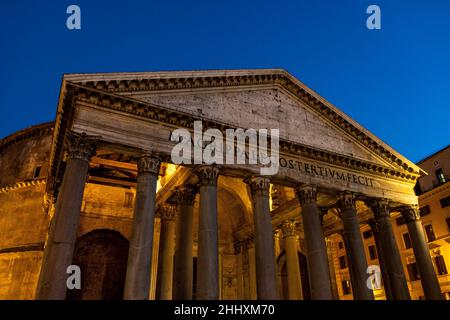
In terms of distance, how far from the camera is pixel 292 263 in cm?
1483

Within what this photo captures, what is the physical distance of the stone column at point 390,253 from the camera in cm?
1296

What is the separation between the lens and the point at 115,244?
581 inches

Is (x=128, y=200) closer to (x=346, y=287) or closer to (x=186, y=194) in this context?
(x=186, y=194)

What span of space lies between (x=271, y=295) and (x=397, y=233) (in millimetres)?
17039

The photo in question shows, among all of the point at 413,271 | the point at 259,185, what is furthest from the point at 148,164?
the point at 413,271

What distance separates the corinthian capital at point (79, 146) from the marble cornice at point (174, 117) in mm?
1102

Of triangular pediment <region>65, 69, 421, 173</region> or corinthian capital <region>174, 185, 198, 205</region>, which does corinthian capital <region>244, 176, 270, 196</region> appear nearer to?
triangular pediment <region>65, 69, 421, 173</region>

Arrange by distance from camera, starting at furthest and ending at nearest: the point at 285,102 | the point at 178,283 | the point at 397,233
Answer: the point at 397,233 → the point at 285,102 → the point at 178,283

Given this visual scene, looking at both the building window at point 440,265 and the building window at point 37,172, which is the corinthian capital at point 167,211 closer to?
the building window at point 37,172

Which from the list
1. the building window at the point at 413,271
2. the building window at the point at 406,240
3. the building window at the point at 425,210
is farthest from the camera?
the building window at the point at 406,240

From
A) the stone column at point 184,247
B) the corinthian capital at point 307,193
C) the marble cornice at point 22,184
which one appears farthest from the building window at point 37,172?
the corinthian capital at point 307,193
